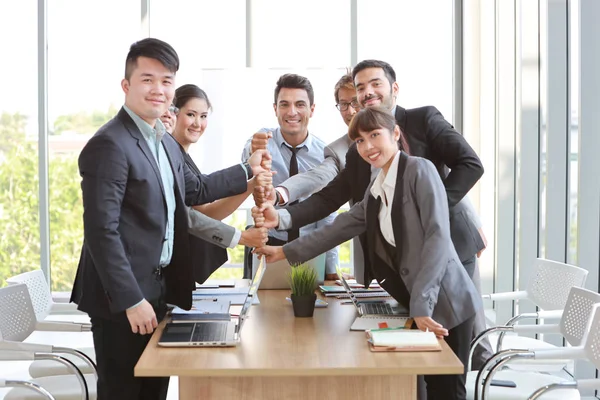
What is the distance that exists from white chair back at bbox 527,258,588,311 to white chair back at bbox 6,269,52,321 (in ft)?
8.01

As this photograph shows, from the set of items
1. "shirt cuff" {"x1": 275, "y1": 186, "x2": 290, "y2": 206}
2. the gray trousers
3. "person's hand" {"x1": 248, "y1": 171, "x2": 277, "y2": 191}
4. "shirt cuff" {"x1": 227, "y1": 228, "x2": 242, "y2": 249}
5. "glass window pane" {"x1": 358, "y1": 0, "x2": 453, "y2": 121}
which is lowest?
the gray trousers

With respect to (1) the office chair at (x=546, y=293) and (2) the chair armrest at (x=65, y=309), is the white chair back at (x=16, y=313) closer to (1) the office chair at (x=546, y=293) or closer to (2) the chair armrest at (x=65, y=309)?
(1) the office chair at (x=546, y=293)

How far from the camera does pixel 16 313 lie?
11.6 ft

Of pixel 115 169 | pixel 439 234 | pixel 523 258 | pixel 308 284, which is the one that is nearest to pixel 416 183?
pixel 439 234

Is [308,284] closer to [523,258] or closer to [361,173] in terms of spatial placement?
[361,173]

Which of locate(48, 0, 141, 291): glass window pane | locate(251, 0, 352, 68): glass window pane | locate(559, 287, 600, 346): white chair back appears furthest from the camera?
locate(48, 0, 141, 291): glass window pane

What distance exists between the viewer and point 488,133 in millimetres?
6789

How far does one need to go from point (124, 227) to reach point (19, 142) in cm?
490

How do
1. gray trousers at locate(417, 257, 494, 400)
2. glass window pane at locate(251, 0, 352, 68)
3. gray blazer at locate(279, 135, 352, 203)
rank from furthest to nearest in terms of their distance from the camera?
glass window pane at locate(251, 0, 352, 68), gray blazer at locate(279, 135, 352, 203), gray trousers at locate(417, 257, 494, 400)

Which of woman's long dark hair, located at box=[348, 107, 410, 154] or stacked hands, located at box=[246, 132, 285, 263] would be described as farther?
stacked hands, located at box=[246, 132, 285, 263]

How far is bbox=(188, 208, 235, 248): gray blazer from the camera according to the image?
3.62 m

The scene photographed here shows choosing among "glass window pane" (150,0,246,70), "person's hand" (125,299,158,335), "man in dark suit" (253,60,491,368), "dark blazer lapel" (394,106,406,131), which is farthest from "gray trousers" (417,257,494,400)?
"glass window pane" (150,0,246,70)

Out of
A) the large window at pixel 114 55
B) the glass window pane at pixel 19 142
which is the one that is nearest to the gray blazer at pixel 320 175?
the large window at pixel 114 55

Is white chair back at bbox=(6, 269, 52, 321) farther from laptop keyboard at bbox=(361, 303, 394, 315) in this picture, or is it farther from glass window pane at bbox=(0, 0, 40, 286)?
glass window pane at bbox=(0, 0, 40, 286)
